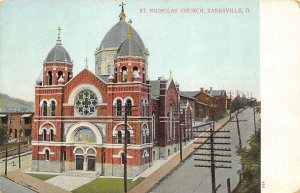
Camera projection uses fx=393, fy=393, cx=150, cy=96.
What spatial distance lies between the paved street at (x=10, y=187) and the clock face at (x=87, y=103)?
1034 mm

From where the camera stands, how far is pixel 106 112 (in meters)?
4.38

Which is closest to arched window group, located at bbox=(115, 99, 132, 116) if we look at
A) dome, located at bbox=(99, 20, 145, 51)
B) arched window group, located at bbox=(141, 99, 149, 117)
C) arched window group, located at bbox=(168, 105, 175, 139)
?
arched window group, located at bbox=(141, 99, 149, 117)

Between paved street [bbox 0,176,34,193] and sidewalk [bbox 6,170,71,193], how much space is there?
0.15 ft

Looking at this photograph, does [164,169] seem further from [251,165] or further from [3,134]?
[3,134]

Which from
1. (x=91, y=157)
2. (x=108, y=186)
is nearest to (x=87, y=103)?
(x=91, y=157)

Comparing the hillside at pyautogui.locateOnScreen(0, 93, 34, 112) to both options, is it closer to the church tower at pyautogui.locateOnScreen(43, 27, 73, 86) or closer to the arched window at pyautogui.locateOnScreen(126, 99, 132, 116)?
the church tower at pyautogui.locateOnScreen(43, 27, 73, 86)

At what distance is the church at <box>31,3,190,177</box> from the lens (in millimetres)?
4324

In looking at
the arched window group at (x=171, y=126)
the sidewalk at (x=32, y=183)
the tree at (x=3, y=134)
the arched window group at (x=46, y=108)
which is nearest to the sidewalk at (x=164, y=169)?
the arched window group at (x=171, y=126)

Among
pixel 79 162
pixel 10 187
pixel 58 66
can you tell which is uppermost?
pixel 58 66

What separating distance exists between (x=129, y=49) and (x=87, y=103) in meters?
0.78

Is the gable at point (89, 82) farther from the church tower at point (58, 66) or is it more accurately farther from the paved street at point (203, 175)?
the paved street at point (203, 175)

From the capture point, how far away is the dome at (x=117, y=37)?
167 inches

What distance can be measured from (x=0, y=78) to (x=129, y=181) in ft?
5.94

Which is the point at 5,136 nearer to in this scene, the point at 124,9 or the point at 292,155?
the point at 124,9
